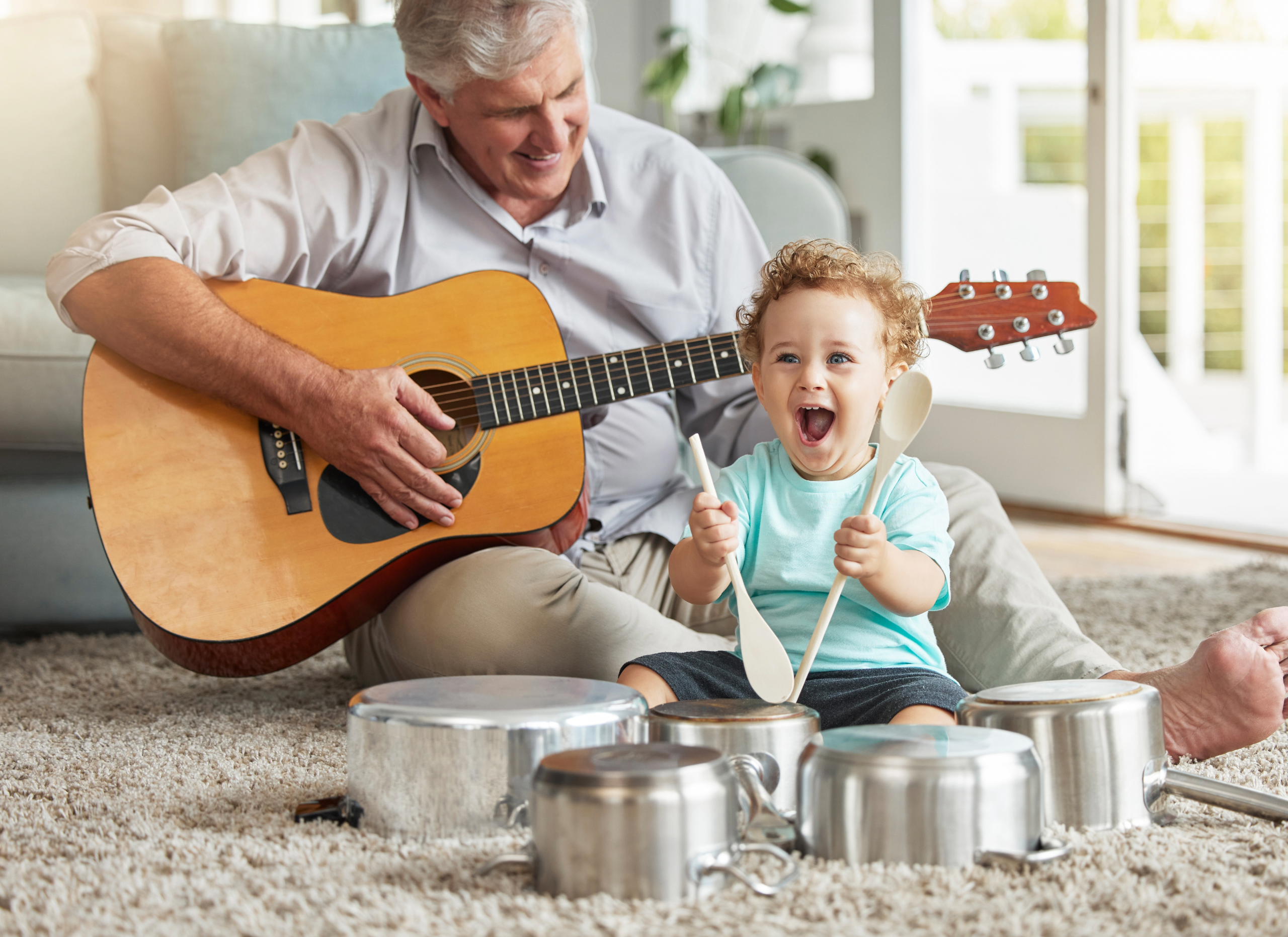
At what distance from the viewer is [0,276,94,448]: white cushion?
154 cm

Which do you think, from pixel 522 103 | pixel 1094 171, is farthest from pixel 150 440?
pixel 1094 171

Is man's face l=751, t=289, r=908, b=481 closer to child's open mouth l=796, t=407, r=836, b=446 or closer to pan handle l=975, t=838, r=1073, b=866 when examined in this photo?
child's open mouth l=796, t=407, r=836, b=446

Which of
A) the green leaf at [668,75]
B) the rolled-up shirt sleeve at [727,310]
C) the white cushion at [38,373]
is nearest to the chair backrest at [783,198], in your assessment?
the rolled-up shirt sleeve at [727,310]

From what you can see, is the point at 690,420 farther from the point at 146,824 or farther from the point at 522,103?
the point at 146,824

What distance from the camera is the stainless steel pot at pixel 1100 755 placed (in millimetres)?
794

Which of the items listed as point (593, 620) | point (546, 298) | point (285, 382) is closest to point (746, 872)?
point (593, 620)

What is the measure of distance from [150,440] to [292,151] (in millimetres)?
361

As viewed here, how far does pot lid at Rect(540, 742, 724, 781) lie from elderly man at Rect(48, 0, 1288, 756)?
Result: 0.40m

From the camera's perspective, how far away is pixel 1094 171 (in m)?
2.51

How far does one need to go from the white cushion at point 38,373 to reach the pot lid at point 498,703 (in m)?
0.91

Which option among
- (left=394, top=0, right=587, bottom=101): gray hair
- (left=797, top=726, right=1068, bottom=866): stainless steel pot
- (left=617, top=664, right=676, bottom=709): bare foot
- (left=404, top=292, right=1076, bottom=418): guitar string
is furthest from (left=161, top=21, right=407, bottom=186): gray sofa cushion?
(left=797, top=726, right=1068, bottom=866): stainless steel pot

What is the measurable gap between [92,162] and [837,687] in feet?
5.42

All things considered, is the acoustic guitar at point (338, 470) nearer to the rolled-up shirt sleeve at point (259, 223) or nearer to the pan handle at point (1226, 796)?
the rolled-up shirt sleeve at point (259, 223)

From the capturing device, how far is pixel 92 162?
6.63 ft
